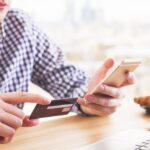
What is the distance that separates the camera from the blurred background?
2.48m

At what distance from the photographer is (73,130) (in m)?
0.89

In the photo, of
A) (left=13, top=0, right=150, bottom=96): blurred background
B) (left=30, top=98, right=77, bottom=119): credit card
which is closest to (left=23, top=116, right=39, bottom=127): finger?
(left=30, top=98, right=77, bottom=119): credit card

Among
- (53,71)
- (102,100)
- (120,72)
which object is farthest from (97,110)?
(53,71)

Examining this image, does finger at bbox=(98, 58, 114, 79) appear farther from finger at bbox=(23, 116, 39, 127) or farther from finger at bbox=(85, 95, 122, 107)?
finger at bbox=(23, 116, 39, 127)

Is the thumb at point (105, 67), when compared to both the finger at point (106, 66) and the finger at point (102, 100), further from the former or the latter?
the finger at point (102, 100)

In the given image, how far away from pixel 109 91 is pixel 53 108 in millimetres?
210

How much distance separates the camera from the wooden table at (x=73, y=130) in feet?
2.49

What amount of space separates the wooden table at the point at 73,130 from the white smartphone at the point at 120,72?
0.33ft

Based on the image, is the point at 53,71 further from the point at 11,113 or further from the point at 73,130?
the point at 11,113

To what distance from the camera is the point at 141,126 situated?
0.91m

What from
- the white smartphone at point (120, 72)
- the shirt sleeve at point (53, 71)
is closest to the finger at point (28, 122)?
the white smartphone at point (120, 72)

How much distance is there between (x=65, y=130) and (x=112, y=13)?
1721 mm

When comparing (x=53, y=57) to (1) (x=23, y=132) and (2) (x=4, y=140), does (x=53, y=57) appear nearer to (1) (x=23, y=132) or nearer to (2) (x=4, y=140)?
(1) (x=23, y=132)

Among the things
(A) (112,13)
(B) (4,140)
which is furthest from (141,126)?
(A) (112,13)
